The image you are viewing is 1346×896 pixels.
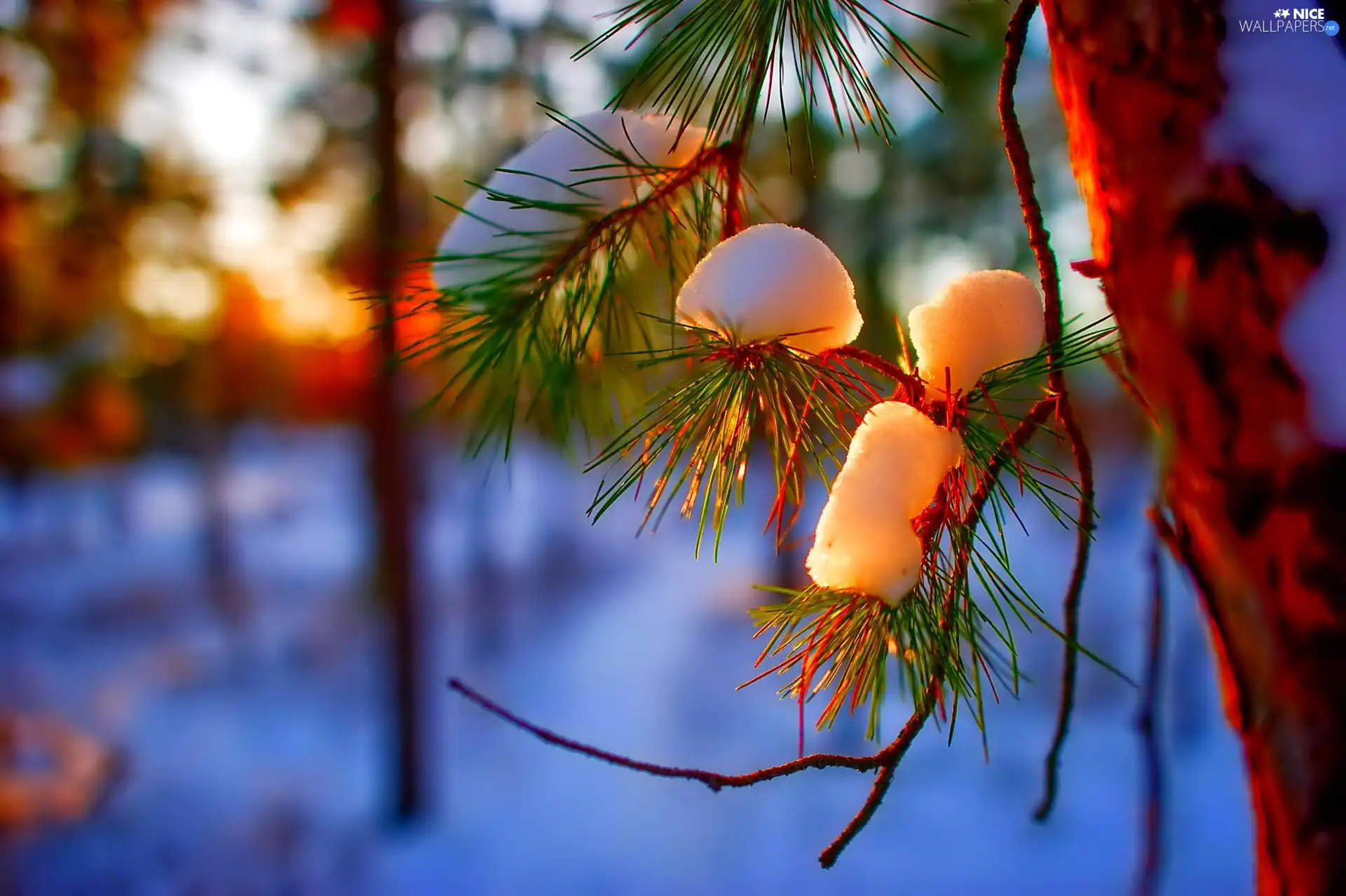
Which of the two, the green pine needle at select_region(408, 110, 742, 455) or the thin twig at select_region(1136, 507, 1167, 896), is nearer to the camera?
the green pine needle at select_region(408, 110, 742, 455)

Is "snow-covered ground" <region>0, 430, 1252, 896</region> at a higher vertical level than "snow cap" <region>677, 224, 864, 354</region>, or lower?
lower

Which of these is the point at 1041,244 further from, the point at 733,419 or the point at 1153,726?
the point at 1153,726

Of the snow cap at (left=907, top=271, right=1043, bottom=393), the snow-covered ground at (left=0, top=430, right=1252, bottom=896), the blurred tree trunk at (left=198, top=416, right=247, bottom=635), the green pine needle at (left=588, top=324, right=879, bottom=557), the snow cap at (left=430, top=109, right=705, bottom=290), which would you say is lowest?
the snow-covered ground at (left=0, top=430, right=1252, bottom=896)

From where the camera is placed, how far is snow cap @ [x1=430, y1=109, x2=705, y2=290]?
29.7 inches

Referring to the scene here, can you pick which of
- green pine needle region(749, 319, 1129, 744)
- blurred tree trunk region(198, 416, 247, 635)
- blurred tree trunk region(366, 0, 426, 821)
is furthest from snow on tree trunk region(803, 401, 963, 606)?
blurred tree trunk region(198, 416, 247, 635)

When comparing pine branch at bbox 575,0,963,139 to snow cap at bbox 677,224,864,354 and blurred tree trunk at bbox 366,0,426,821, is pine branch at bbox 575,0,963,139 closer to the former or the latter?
snow cap at bbox 677,224,864,354

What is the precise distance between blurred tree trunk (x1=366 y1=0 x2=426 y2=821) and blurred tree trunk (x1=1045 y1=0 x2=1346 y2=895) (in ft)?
11.7

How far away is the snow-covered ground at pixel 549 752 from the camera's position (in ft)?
14.1

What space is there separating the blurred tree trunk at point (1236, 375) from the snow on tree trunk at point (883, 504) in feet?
0.71

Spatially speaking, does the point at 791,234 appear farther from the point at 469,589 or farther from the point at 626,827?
the point at 469,589

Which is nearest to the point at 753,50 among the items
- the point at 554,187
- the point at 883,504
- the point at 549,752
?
the point at 554,187

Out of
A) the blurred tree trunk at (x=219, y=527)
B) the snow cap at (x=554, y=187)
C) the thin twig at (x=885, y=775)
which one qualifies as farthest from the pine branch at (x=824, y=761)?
the blurred tree trunk at (x=219, y=527)

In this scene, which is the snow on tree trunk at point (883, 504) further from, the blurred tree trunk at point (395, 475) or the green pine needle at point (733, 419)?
the blurred tree trunk at point (395, 475)

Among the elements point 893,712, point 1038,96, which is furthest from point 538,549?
point 1038,96
